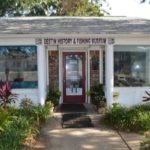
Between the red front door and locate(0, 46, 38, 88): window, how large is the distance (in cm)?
289

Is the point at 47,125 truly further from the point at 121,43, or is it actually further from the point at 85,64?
the point at 85,64

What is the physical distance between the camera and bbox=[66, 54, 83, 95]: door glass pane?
1814 cm

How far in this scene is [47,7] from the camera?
33.1 m

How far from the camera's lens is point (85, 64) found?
18188 mm

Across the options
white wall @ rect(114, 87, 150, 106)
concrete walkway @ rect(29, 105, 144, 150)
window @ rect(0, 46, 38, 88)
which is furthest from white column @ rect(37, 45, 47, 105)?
white wall @ rect(114, 87, 150, 106)

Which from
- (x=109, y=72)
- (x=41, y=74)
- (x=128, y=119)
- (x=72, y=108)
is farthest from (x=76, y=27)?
(x=128, y=119)

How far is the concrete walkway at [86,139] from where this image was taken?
33.1ft

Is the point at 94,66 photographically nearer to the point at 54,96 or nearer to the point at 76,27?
the point at 54,96

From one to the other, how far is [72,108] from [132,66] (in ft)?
9.36

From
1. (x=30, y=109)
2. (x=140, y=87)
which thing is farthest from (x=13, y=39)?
(x=140, y=87)

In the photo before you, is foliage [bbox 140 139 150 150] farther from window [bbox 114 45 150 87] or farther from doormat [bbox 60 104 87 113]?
doormat [bbox 60 104 87 113]

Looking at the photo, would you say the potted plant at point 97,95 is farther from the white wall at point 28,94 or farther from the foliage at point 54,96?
the white wall at point 28,94

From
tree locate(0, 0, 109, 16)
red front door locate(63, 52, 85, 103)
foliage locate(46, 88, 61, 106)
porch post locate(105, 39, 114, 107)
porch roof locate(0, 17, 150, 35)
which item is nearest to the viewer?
porch roof locate(0, 17, 150, 35)

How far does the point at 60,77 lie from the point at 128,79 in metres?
3.57
